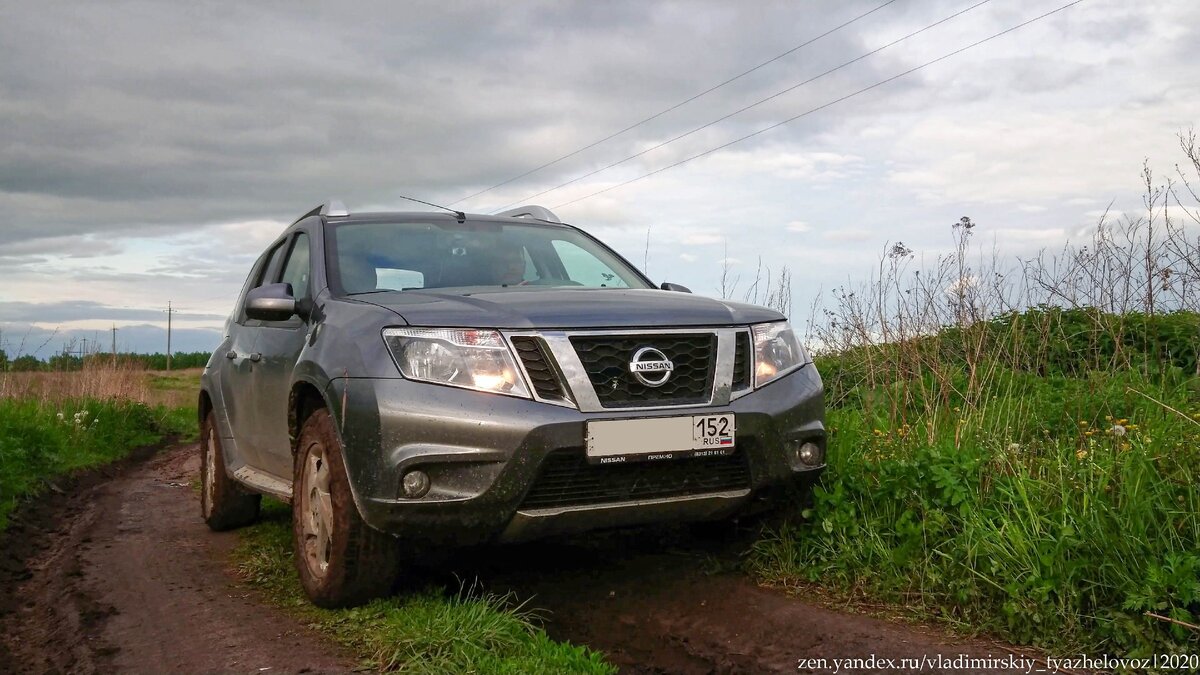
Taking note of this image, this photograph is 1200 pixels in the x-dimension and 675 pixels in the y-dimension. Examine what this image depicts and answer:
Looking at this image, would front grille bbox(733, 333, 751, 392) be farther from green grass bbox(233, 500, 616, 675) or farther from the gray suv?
green grass bbox(233, 500, 616, 675)

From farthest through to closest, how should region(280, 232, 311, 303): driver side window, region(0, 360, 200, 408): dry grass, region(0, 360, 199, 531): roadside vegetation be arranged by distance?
1. region(0, 360, 200, 408): dry grass
2. region(0, 360, 199, 531): roadside vegetation
3. region(280, 232, 311, 303): driver side window

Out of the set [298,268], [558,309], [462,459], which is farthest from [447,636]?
[298,268]

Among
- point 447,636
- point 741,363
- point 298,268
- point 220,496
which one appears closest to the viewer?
point 447,636

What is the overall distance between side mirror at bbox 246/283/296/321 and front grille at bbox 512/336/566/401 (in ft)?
4.34

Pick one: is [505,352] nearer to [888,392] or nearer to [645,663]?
[645,663]

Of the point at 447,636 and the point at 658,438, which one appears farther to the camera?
the point at 658,438

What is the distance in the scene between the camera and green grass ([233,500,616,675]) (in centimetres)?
336

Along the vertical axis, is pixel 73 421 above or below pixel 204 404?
below

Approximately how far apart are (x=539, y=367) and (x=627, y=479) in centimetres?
55

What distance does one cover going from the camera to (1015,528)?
151 inches

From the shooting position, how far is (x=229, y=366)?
19.5 feet

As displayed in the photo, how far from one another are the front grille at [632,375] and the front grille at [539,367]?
0.12m

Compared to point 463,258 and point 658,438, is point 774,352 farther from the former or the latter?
point 463,258

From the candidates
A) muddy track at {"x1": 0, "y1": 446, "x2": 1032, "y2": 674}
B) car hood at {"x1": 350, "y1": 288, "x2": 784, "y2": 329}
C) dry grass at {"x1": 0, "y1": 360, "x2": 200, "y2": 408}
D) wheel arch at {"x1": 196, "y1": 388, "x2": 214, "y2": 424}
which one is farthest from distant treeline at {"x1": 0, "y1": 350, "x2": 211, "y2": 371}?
car hood at {"x1": 350, "y1": 288, "x2": 784, "y2": 329}
